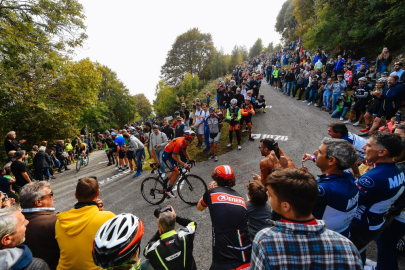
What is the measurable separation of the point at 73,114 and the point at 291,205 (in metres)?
16.4

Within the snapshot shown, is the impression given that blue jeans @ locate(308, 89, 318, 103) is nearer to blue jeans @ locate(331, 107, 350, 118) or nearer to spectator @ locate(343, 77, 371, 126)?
blue jeans @ locate(331, 107, 350, 118)

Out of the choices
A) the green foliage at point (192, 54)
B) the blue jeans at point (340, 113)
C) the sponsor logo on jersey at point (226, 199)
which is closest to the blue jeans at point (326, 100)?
the blue jeans at point (340, 113)

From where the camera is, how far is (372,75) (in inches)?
379

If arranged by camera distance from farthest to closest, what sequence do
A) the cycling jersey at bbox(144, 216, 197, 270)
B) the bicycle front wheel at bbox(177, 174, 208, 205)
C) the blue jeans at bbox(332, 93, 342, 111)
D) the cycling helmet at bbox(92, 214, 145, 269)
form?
the blue jeans at bbox(332, 93, 342, 111) → the bicycle front wheel at bbox(177, 174, 208, 205) → the cycling jersey at bbox(144, 216, 197, 270) → the cycling helmet at bbox(92, 214, 145, 269)

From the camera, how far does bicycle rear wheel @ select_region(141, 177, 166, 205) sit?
564cm

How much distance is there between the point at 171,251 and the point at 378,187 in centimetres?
251

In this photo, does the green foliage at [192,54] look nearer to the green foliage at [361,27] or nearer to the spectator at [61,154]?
the green foliage at [361,27]

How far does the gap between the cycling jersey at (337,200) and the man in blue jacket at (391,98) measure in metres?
7.18

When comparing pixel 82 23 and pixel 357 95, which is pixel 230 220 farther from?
pixel 82 23

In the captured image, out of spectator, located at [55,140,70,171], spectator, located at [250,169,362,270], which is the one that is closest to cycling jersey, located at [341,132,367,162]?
spectator, located at [250,169,362,270]

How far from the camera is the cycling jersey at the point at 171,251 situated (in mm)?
1919

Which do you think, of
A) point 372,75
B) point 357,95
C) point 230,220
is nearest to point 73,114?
point 230,220

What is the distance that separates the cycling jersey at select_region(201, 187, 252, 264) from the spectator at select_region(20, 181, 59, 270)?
197 centimetres

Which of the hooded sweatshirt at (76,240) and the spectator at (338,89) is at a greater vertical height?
the spectator at (338,89)
